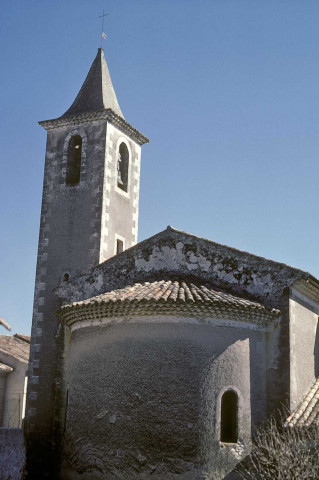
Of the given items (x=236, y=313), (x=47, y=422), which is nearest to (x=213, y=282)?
(x=236, y=313)

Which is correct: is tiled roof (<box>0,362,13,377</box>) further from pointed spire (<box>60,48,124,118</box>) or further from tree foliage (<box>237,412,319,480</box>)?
tree foliage (<box>237,412,319,480</box>)

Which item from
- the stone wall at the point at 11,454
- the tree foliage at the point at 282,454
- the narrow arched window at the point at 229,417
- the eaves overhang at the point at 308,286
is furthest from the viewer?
the stone wall at the point at 11,454

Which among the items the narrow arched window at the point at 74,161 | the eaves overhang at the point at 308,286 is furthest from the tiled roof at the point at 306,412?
the narrow arched window at the point at 74,161

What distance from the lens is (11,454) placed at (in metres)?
17.5

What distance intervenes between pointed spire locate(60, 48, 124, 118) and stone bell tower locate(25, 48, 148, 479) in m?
0.03

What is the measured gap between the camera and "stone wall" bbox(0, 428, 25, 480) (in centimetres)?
1642

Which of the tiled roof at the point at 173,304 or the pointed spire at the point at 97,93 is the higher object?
the pointed spire at the point at 97,93

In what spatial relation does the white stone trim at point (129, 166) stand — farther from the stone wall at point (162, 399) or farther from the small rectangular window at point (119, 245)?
the stone wall at point (162, 399)

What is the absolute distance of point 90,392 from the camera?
1273cm

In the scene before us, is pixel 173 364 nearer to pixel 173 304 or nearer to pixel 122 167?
pixel 173 304

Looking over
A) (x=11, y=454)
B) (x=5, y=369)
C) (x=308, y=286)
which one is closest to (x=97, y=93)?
(x=308, y=286)

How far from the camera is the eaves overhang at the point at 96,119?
61.7ft

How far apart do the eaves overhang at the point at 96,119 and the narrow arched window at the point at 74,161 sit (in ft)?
1.85

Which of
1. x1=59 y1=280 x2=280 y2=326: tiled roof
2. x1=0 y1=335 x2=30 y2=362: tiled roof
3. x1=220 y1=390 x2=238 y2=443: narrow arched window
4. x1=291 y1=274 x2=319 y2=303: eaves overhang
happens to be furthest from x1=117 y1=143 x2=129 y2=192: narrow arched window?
x1=0 y1=335 x2=30 y2=362: tiled roof
